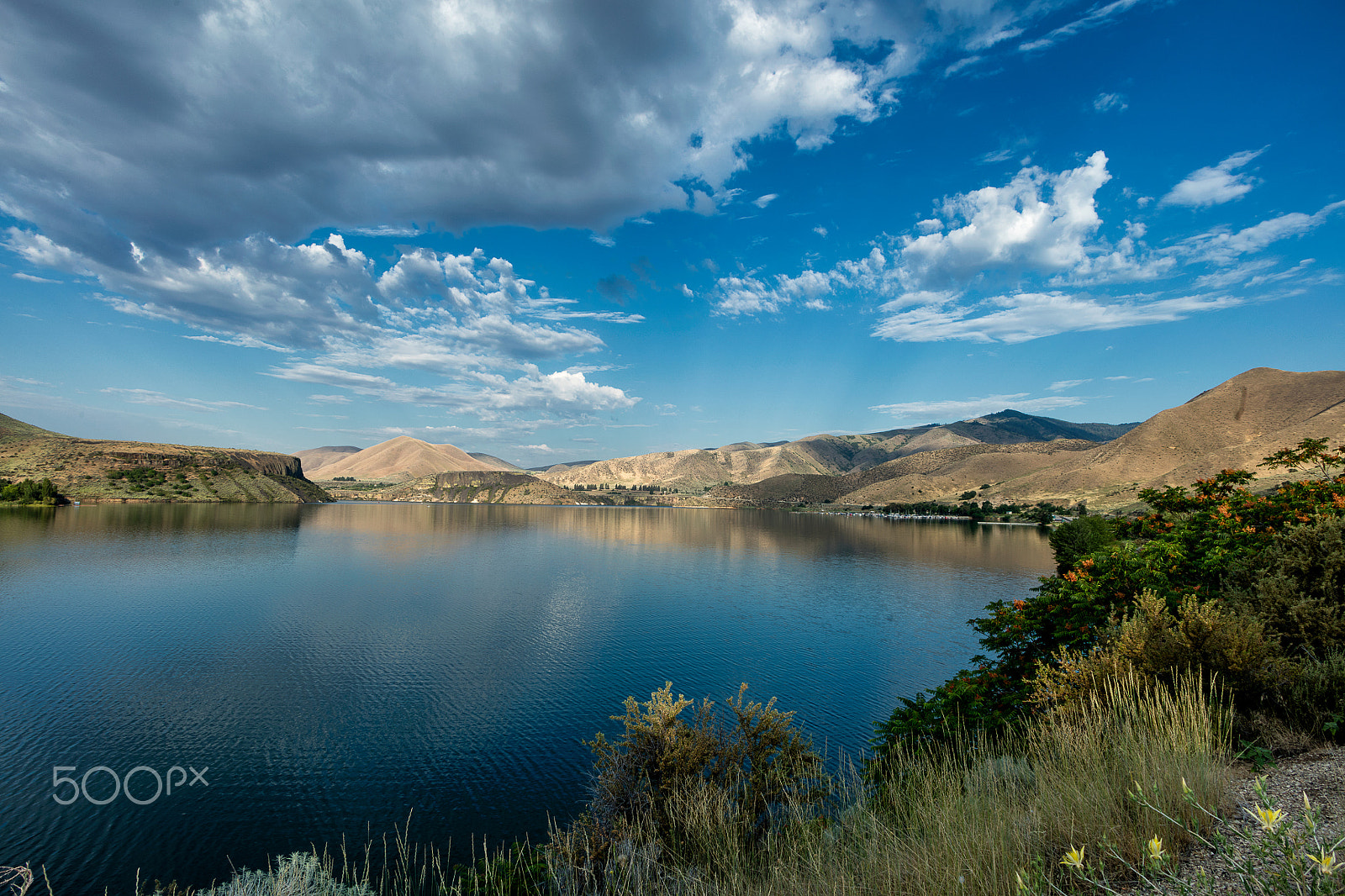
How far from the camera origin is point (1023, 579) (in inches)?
2432

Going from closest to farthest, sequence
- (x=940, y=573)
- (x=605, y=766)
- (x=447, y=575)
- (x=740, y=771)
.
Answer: (x=740, y=771) < (x=605, y=766) < (x=447, y=575) < (x=940, y=573)

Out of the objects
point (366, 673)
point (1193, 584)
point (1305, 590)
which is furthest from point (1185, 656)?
point (366, 673)

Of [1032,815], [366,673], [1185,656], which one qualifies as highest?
[1185,656]

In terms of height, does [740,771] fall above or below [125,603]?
above

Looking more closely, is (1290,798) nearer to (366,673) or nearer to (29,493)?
(366,673)

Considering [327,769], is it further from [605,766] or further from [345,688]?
[605,766]

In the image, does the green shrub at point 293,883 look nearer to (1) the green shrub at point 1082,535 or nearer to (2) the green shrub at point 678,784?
(2) the green shrub at point 678,784

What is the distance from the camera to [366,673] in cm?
2848

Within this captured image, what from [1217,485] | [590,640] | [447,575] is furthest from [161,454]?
[1217,485]

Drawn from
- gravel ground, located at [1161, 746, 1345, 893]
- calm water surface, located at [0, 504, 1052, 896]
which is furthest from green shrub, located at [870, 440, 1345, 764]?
calm water surface, located at [0, 504, 1052, 896]

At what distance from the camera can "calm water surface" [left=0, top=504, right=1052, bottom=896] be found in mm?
16234

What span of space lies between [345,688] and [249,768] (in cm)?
789

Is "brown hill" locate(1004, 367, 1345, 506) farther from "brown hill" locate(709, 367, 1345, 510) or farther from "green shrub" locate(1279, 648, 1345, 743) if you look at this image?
"green shrub" locate(1279, 648, 1345, 743)

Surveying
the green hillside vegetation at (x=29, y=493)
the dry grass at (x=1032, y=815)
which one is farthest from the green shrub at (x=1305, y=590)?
the green hillside vegetation at (x=29, y=493)
